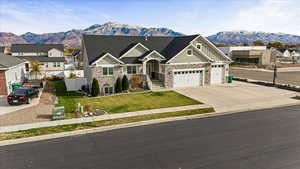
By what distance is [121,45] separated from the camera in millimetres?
26344

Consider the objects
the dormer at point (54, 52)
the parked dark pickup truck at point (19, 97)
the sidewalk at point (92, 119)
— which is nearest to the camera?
the sidewalk at point (92, 119)

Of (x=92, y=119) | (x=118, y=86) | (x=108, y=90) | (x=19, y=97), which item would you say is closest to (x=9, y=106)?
(x=19, y=97)

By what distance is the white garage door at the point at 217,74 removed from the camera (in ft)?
87.8

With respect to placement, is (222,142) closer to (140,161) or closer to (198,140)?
(198,140)

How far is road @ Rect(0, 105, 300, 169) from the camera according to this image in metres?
7.79

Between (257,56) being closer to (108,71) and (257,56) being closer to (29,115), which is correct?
(108,71)

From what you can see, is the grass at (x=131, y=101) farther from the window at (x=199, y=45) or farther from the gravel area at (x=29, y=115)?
the window at (x=199, y=45)

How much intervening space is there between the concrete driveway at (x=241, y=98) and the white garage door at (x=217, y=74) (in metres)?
3.70

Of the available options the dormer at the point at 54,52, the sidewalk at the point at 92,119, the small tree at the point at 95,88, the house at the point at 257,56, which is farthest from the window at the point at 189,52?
the dormer at the point at 54,52

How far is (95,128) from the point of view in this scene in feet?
39.1

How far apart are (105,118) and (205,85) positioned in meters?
16.5

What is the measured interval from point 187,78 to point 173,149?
17194mm

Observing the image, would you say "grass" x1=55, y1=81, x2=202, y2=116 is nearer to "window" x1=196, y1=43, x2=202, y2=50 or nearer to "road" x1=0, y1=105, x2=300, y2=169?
"road" x1=0, y1=105, x2=300, y2=169

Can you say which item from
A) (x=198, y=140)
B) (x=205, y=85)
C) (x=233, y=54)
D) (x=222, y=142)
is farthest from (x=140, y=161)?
(x=233, y=54)
